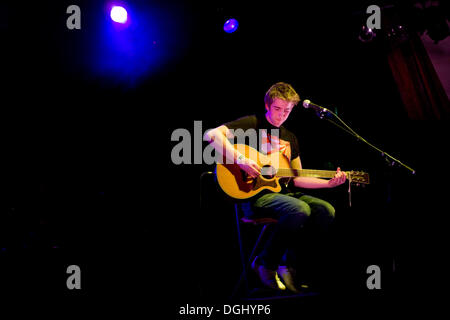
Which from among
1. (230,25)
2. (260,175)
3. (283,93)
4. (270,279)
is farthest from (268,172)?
(230,25)

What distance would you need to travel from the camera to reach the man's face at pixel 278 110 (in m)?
2.99

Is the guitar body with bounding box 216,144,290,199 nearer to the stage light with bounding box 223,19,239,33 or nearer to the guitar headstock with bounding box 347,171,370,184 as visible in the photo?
the guitar headstock with bounding box 347,171,370,184

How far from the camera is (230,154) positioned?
2.64m

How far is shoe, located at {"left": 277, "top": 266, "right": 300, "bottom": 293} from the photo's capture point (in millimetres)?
2543

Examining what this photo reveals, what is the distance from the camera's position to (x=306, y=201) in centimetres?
284

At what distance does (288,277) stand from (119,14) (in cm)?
314

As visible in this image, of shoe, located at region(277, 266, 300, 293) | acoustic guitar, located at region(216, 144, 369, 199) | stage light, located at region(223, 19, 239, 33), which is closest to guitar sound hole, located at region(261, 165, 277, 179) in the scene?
acoustic guitar, located at region(216, 144, 369, 199)

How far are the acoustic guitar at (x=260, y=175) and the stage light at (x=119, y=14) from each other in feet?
6.11

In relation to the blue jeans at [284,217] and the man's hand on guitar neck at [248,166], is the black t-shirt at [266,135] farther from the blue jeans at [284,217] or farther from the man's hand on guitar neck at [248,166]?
the blue jeans at [284,217]

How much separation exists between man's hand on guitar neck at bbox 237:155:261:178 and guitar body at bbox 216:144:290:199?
0.16 ft

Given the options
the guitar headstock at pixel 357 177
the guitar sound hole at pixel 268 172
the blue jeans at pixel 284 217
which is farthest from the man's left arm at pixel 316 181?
the guitar sound hole at pixel 268 172

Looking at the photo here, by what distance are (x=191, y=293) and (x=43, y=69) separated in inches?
113
